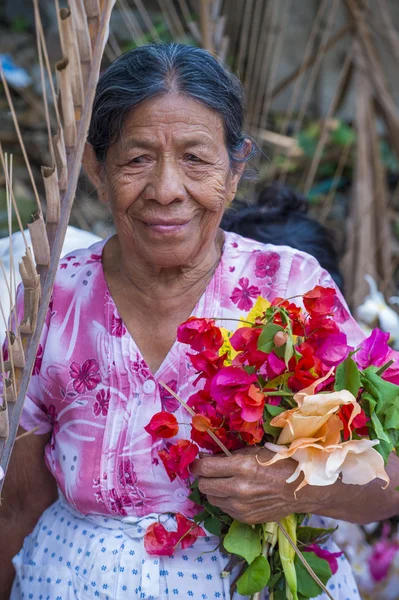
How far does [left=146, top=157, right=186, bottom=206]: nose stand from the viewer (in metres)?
1.47

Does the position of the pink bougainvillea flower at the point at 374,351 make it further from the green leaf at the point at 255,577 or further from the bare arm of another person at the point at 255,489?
the green leaf at the point at 255,577

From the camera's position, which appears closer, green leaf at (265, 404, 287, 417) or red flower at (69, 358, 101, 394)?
green leaf at (265, 404, 287, 417)

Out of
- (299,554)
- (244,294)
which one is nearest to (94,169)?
(244,294)

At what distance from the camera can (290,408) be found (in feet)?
4.42

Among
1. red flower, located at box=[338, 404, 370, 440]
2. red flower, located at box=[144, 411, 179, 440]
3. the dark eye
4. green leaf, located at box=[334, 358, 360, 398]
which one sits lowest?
red flower, located at box=[144, 411, 179, 440]

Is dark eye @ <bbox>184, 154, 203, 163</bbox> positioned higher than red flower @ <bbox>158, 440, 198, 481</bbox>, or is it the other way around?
dark eye @ <bbox>184, 154, 203, 163</bbox>

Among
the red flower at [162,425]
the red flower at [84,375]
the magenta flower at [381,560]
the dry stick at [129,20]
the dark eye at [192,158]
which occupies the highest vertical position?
the dry stick at [129,20]

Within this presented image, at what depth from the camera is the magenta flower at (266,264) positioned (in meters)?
1.68

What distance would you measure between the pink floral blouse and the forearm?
10.0 inches

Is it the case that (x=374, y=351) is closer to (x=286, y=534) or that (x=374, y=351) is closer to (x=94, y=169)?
(x=286, y=534)

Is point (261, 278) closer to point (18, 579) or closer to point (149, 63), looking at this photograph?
point (149, 63)

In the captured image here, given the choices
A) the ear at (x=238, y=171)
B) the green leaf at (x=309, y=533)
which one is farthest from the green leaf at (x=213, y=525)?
the ear at (x=238, y=171)

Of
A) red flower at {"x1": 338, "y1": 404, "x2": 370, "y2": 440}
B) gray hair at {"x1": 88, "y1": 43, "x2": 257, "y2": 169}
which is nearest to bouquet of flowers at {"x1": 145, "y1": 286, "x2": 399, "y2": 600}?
red flower at {"x1": 338, "y1": 404, "x2": 370, "y2": 440}

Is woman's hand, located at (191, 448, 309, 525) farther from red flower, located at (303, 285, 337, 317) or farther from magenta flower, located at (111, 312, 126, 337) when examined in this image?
magenta flower, located at (111, 312, 126, 337)
